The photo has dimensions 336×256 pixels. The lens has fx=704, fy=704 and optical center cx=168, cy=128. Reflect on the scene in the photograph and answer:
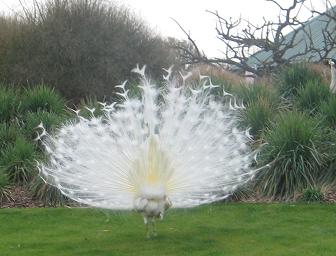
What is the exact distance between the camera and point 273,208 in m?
9.45

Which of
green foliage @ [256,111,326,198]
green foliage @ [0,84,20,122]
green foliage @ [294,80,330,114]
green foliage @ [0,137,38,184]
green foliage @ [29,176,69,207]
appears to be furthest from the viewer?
green foliage @ [0,84,20,122]

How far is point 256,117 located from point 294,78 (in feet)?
10.5

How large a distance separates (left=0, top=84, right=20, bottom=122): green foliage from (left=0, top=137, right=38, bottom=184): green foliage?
219 centimetres

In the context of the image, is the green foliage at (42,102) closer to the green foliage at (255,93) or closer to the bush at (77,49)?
the bush at (77,49)

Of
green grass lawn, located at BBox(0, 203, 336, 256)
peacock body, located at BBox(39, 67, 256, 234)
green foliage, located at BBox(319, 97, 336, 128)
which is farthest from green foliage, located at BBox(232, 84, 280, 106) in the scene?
peacock body, located at BBox(39, 67, 256, 234)

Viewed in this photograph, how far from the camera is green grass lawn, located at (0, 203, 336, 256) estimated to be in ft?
23.5

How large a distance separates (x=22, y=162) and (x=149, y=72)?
6229 millimetres

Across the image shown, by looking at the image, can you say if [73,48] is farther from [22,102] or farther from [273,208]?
[273,208]

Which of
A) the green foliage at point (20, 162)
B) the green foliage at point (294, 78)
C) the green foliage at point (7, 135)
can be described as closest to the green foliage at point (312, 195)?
the green foliage at point (20, 162)

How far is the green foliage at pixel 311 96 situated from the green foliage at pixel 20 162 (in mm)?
4997

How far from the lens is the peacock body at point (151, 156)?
23.6 ft

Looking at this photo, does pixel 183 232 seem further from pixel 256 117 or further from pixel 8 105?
pixel 8 105

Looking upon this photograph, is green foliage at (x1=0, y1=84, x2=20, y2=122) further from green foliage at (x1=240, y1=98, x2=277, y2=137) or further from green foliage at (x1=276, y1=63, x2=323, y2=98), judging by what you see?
green foliage at (x1=276, y1=63, x2=323, y2=98)

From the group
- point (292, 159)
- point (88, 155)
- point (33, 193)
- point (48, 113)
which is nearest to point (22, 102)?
point (48, 113)
